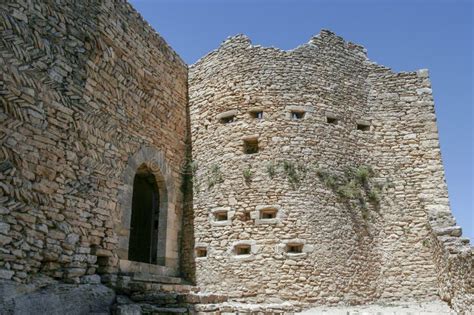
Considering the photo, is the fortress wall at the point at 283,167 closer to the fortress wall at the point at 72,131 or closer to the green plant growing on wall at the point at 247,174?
the green plant growing on wall at the point at 247,174

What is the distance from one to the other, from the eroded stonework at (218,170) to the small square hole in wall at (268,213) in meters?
0.04

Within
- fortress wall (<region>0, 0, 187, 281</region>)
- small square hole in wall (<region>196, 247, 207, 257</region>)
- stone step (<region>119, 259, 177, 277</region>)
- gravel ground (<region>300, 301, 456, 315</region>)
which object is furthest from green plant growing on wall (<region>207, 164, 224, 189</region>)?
gravel ground (<region>300, 301, 456, 315</region>)

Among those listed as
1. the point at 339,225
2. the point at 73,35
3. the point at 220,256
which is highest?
the point at 73,35

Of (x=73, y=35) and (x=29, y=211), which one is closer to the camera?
(x=29, y=211)

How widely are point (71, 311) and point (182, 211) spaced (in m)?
4.36

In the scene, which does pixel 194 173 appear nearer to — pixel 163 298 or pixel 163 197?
pixel 163 197

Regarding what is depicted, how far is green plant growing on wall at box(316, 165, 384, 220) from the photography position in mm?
9586

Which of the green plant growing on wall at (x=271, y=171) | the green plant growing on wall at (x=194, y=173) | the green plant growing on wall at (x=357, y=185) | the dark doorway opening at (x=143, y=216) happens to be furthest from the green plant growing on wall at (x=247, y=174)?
the dark doorway opening at (x=143, y=216)

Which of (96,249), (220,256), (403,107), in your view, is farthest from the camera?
(403,107)

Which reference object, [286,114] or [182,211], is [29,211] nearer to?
[182,211]

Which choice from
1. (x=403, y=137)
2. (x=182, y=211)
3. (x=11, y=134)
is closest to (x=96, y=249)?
(x=11, y=134)

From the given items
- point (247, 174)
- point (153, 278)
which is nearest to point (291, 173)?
point (247, 174)

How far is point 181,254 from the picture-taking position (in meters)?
9.71

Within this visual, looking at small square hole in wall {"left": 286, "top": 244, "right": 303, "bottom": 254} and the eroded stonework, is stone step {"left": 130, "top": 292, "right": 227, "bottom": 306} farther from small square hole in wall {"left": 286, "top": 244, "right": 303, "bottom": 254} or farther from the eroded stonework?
small square hole in wall {"left": 286, "top": 244, "right": 303, "bottom": 254}
